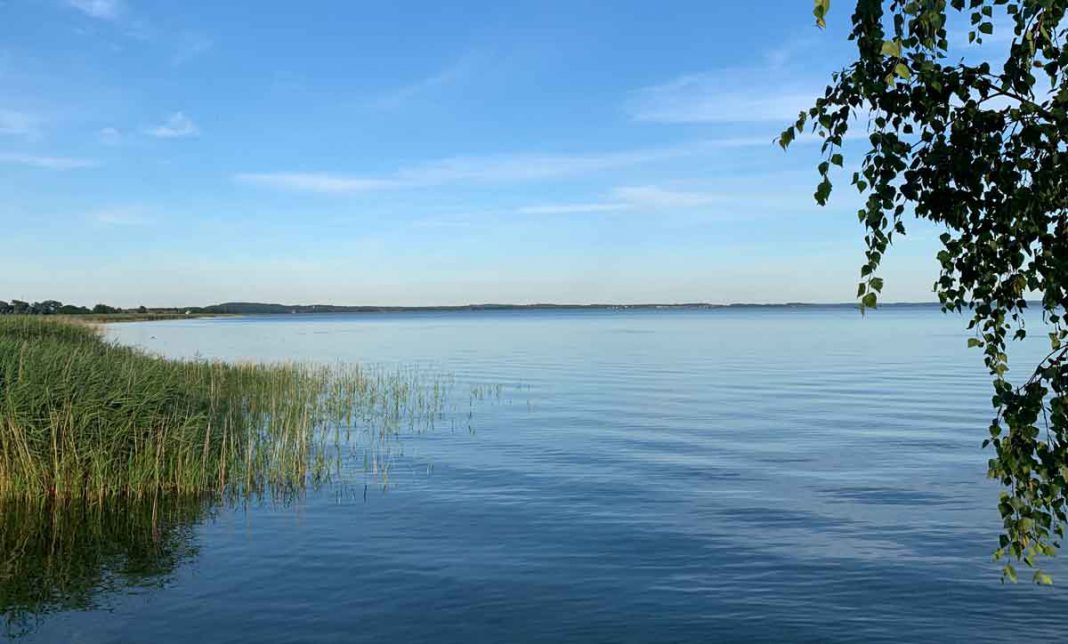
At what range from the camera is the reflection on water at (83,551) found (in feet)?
38.4

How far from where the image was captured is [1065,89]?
189 inches

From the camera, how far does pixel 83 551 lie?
45.4 ft

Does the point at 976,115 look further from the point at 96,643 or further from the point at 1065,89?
the point at 96,643

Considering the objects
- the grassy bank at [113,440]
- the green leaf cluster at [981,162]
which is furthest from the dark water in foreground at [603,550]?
the green leaf cluster at [981,162]

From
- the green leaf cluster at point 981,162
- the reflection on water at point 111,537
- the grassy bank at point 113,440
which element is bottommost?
the reflection on water at point 111,537

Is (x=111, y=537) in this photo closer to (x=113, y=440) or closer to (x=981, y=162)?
(x=113, y=440)

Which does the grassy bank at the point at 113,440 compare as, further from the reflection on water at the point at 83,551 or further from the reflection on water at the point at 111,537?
the reflection on water at the point at 83,551

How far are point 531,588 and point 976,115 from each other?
9661 millimetres

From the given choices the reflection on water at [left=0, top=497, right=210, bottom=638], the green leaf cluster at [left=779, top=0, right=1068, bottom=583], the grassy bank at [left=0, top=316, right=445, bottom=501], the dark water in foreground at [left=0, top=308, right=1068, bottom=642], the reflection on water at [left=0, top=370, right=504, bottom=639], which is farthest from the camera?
the grassy bank at [left=0, top=316, right=445, bottom=501]

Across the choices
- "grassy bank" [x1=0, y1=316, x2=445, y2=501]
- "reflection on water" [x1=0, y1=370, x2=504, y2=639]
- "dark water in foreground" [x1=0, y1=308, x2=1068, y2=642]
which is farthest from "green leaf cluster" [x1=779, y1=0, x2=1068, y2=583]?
"grassy bank" [x1=0, y1=316, x2=445, y2=501]

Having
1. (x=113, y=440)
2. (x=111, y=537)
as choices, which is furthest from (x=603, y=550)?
(x=113, y=440)

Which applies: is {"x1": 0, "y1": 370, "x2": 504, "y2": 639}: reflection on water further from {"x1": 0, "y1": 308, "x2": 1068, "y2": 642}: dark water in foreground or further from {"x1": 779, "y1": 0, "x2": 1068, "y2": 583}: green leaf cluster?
{"x1": 779, "y1": 0, "x2": 1068, "y2": 583}: green leaf cluster

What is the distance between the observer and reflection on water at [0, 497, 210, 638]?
1171cm

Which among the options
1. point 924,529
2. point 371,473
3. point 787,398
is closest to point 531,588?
point 924,529
